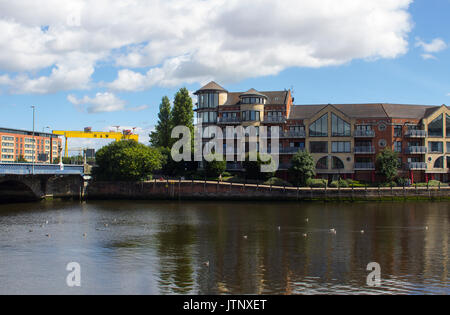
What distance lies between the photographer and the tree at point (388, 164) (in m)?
81.0

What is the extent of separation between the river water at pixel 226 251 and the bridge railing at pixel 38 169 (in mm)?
11434

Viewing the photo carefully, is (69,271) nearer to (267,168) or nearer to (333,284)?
(333,284)

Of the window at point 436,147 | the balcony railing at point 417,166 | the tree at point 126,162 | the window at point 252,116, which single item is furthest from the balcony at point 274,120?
the window at point 436,147

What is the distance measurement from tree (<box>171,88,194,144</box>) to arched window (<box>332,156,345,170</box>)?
31.7m

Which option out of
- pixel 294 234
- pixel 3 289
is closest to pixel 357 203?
pixel 294 234

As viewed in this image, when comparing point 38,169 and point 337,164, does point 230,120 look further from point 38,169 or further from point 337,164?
point 38,169

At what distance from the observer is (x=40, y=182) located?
80.8 meters

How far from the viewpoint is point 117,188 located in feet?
271

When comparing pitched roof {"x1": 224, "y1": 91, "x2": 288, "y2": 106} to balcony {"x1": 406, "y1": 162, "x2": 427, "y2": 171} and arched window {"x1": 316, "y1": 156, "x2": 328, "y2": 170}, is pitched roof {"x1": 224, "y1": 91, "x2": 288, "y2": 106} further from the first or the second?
balcony {"x1": 406, "y1": 162, "x2": 427, "y2": 171}

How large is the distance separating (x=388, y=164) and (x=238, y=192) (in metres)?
28.9

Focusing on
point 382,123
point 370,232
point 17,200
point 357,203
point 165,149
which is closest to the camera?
point 370,232

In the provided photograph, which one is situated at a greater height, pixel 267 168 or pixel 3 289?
pixel 267 168

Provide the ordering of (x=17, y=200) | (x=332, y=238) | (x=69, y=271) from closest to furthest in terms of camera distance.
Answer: (x=69, y=271) < (x=332, y=238) < (x=17, y=200)
